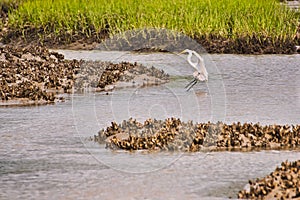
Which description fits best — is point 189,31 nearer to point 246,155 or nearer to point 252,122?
point 252,122

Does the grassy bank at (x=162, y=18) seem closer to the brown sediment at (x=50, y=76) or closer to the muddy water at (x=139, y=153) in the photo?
the muddy water at (x=139, y=153)

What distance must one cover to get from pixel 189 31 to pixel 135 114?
10.4 meters

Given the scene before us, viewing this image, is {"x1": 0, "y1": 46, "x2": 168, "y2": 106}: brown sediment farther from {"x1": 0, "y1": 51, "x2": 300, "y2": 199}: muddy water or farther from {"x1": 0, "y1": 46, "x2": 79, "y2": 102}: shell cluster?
{"x1": 0, "y1": 51, "x2": 300, "y2": 199}: muddy water

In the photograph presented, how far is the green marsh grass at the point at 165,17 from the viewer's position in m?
22.8

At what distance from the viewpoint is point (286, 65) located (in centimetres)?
1945

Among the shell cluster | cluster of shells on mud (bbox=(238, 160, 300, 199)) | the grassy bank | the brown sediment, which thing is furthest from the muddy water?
the grassy bank

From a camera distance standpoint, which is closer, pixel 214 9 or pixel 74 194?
pixel 74 194

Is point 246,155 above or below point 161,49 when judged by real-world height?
below

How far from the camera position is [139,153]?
10.1 metres

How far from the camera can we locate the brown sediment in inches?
578

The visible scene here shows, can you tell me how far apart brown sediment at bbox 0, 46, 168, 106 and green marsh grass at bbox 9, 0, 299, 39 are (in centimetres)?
496

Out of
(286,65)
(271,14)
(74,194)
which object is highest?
(271,14)

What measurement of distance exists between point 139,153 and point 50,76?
685 cm

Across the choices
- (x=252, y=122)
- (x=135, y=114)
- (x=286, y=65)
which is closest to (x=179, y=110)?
(x=135, y=114)
